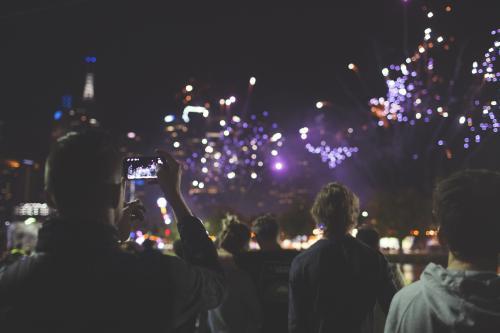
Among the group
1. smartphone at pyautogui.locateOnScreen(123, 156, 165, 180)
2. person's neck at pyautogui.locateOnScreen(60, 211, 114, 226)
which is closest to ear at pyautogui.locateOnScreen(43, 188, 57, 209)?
person's neck at pyautogui.locateOnScreen(60, 211, 114, 226)

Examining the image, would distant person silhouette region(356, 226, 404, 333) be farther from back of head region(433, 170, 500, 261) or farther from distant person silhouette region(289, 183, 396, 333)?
back of head region(433, 170, 500, 261)

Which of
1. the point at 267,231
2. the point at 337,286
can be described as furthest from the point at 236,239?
the point at 337,286

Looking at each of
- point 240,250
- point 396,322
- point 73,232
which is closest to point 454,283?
point 396,322

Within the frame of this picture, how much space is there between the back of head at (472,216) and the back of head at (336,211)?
1832 millimetres

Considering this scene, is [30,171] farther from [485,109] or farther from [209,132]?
[485,109]

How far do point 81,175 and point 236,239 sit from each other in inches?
131

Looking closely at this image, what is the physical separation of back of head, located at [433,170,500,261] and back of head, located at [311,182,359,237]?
183 cm

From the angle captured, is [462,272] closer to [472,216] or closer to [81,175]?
[472,216]

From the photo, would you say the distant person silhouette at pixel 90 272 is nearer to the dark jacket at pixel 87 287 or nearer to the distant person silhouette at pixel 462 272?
the dark jacket at pixel 87 287

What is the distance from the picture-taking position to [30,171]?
8725 centimetres

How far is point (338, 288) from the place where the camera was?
3.84 m

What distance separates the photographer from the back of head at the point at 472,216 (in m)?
2.15

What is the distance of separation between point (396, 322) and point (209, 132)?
95.4 metres

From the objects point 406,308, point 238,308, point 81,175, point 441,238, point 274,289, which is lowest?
point 238,308
